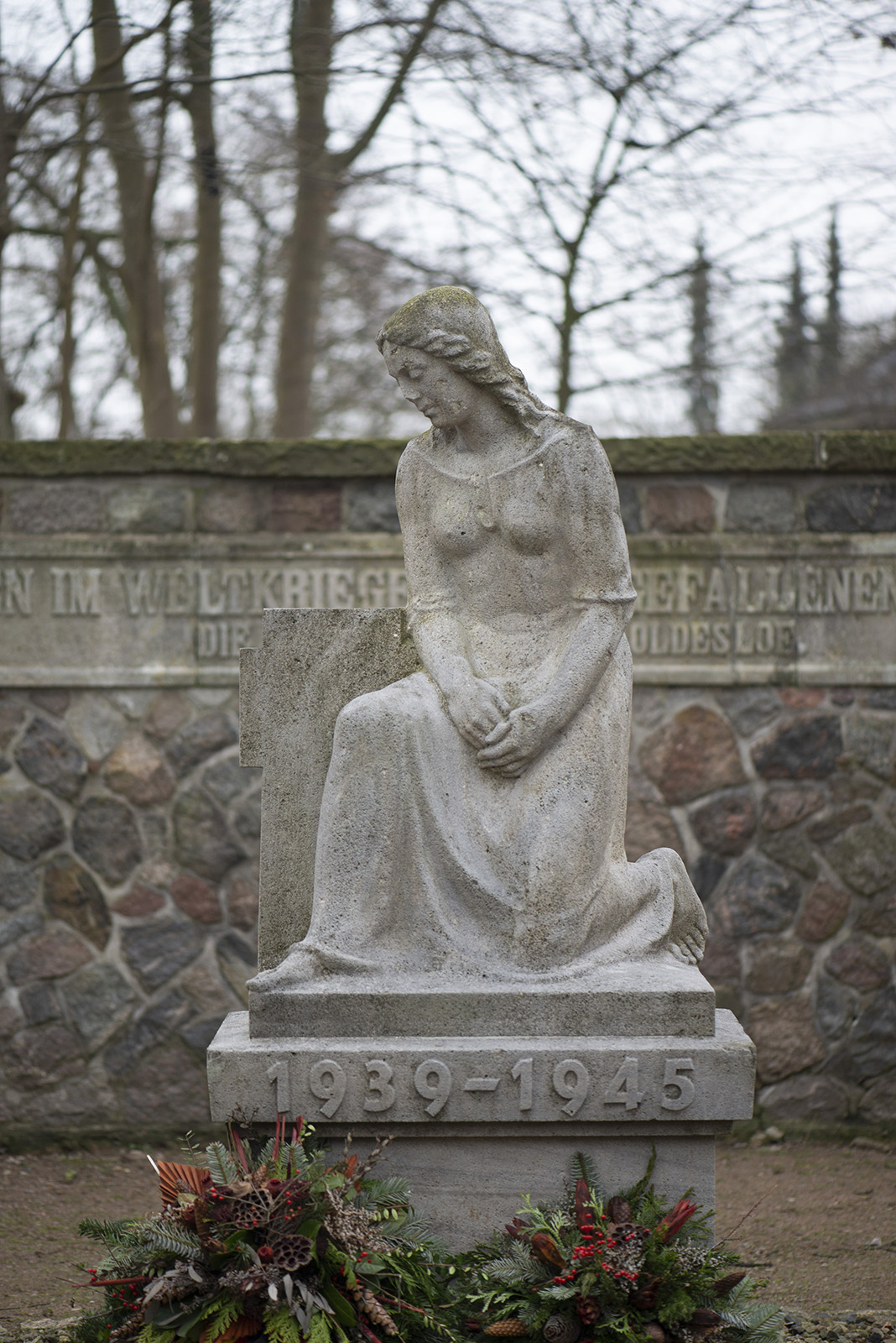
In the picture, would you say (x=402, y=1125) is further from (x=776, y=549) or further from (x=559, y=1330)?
(x=776, y=549)

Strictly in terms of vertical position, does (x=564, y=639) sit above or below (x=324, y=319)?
below

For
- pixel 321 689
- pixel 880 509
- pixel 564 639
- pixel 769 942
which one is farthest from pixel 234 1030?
pixel 880 509

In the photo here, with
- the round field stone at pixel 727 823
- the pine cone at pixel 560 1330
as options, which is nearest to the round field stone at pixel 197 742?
the round field stone at pixel 727 823

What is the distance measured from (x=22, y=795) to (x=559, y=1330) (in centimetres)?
344

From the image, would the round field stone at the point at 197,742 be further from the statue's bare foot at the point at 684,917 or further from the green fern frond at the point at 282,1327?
the green fern frond at the point at 282,1327

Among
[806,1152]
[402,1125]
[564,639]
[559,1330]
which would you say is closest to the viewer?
[559,1330]

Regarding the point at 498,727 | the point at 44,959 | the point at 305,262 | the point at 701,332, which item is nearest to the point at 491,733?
the point at 498,727

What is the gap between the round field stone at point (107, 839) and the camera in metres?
5.64

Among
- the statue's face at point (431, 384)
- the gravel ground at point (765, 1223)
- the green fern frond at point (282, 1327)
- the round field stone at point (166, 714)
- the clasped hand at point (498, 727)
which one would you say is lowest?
the gravel ground at point (765, 1223)

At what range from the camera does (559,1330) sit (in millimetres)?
2834

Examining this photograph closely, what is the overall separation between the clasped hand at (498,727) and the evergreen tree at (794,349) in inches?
235

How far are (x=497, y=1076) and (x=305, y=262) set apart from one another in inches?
277

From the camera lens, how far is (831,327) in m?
11.8

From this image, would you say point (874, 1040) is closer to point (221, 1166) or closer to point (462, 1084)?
point (462, 1084)
